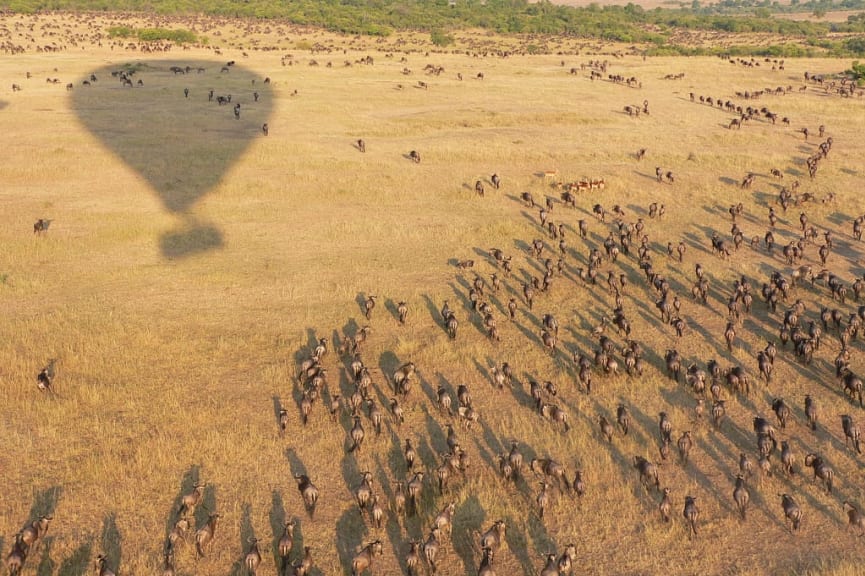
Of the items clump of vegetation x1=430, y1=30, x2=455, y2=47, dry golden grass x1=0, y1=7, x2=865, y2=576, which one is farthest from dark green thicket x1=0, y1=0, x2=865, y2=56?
dry golden grass x1=0, y1=7, x2=865, y2=576

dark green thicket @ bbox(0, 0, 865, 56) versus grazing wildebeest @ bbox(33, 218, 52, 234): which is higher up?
dark green thicket @ bbox(0, 0, 865, 56)

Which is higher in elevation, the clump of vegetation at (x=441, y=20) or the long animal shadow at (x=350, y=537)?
the clump of vegetation at (x=441, y=20)

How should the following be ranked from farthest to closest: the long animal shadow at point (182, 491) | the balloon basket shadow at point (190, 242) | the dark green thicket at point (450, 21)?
the dark green thicket at point (450, 21) → the balloon basket shadow at point (190, 242) → the long animal shadow at point (182, 491)

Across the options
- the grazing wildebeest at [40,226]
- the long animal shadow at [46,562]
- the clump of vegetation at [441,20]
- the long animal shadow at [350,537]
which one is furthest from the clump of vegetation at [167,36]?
the long animal shadow at [350,537]

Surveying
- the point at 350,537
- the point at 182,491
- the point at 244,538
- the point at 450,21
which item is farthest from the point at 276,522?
the point at 450,21

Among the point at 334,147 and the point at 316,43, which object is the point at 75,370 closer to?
the point at 334,147

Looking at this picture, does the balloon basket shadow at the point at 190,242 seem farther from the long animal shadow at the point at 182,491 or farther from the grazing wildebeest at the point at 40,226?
the long animal shadow at the point at 182,491

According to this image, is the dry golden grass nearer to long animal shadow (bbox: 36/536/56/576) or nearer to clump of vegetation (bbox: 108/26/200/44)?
long animal shadow (bbox: 36/536/56/576)
